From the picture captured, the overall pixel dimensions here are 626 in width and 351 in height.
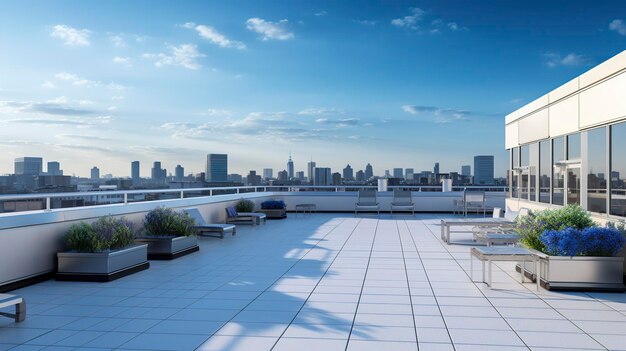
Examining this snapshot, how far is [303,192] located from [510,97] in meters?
11.0

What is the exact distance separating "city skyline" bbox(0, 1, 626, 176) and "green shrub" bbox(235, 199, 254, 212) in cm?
468

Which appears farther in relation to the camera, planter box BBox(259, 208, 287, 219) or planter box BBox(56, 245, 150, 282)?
planter box BBox(259, 208, 287, 219)

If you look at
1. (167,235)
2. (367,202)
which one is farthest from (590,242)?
(367,202)

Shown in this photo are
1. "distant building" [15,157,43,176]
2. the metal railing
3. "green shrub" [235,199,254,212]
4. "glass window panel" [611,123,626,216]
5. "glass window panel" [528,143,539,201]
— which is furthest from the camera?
"green shrub" [235,199,254,212]

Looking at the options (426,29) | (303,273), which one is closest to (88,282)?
(303,273)

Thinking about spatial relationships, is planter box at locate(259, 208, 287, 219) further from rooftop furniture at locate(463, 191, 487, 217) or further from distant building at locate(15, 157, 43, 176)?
distant building at locate(15, 157, 43, 176)

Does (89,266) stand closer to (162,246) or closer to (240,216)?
(162,246)

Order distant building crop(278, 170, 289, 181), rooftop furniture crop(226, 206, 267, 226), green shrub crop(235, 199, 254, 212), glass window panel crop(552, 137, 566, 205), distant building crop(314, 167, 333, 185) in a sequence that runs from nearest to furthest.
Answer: glass window panel crop(552, 137, 566, 205), rooftop furniture crop(226, 206, 267, 226), green shrub crop(235, 199, 254, 212), distant building crop(278, 170, 289, 181), distant building crop(314, 167, 333, 185)

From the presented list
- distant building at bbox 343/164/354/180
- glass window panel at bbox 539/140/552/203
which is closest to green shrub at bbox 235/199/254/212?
glass window panel at bbox 539/140/552/203

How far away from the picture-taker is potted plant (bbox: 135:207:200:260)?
8.62m

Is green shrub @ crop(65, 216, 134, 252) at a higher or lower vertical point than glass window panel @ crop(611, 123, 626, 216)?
lower

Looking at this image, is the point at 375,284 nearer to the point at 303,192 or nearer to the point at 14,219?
the point at 14,219

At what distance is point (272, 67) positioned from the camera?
2008 cm

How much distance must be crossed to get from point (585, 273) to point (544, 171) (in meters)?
5.12
